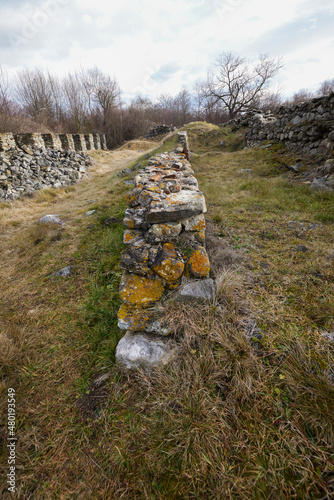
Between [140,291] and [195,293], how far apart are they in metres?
0.64

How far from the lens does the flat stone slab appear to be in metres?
2.55

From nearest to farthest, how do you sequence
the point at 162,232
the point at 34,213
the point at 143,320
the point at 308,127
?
the point at 143,320 → the point at 162,232 → the point at 308,127 → the point at 34,213

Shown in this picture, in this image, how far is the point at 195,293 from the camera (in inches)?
84.0

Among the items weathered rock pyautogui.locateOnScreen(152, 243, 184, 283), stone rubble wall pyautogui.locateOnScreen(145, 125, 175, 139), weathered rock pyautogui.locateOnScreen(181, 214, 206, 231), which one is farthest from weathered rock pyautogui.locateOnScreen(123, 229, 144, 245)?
stone rubble wall pyautogui.locateOnScreen(145, 125, 175, 139)

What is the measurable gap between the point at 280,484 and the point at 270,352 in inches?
30.4

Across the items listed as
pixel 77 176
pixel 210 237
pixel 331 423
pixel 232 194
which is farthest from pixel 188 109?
pixel 331 423

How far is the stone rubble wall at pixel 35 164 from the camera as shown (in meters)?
8.76

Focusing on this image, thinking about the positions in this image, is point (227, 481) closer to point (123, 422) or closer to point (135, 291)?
point (123, 422)

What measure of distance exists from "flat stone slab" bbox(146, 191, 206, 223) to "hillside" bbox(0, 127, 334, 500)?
0.79m

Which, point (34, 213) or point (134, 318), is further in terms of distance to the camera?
point (34, 213)

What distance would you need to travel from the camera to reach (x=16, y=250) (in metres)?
4.73

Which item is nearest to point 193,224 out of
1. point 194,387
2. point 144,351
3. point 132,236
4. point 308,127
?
point 132,236

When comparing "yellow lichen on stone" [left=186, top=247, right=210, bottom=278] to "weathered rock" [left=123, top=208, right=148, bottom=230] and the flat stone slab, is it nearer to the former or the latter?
the flat stone slab

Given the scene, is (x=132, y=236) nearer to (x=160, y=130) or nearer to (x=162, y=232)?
(x=162, y=232)
